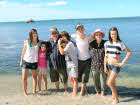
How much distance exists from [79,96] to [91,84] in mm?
1901

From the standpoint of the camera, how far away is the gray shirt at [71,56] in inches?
230

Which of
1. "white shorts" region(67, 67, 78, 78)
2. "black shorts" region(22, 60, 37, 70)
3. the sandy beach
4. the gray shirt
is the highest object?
the gray shirt

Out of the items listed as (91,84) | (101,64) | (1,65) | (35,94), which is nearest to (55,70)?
(35,94)

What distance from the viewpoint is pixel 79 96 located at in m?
6.24

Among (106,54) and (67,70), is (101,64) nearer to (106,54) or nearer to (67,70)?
(106,54)

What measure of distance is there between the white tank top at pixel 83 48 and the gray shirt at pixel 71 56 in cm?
18

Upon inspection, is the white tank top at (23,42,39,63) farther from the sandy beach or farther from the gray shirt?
the sandy beach

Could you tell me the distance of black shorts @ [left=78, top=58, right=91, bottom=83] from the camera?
607 centimetres

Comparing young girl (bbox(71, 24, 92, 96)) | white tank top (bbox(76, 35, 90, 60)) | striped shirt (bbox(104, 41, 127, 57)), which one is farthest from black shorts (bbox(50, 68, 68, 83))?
striped shirt (bbox(104, 41, 127, 57))

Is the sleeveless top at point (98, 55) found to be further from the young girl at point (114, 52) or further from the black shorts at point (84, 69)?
the young girl at point (114, 52)

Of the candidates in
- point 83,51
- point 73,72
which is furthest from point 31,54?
point 83,51

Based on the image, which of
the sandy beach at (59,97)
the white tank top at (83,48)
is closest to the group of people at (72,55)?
the white tank top at (83,48)

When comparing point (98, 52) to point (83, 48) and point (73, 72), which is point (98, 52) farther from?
point (73, 72)

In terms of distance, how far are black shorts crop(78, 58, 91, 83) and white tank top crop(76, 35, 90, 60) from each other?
174 mm
